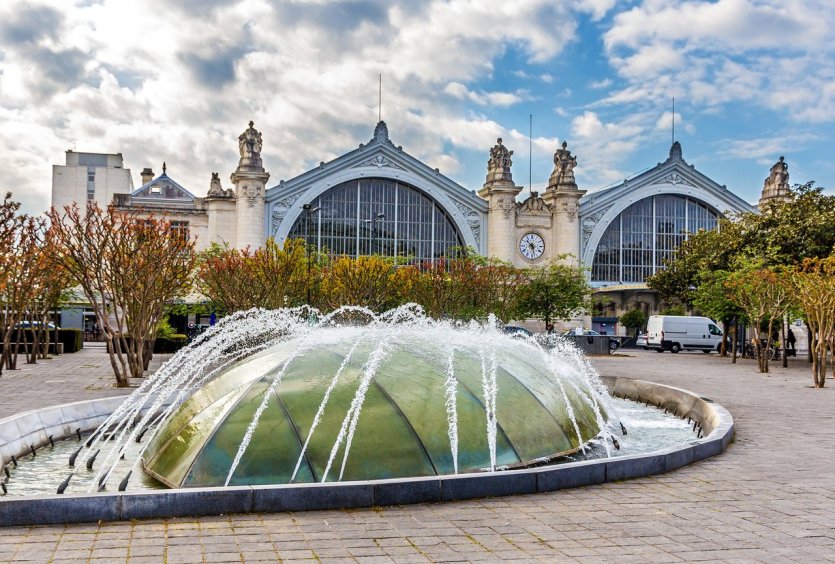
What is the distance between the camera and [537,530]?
21.4 feet

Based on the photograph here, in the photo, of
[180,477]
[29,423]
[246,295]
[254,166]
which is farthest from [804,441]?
[254,166]

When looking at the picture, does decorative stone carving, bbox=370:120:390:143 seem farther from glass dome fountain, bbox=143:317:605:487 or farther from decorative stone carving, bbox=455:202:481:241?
glass dome fountain, bbox=143:317:605:487

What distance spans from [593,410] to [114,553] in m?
8.01

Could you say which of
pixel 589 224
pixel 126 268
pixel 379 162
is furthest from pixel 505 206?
pixel 126 268

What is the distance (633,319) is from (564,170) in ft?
45.6

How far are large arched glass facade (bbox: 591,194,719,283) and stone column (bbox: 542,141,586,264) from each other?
150 inches

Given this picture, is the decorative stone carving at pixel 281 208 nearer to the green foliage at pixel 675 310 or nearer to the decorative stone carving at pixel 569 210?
the decorative stone carving at pixel 569 210

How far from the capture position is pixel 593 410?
12.2 m

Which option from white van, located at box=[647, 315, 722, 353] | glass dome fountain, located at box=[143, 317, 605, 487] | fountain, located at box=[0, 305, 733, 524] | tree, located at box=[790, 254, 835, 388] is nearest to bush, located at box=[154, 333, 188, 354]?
fountain, located at box=[0, 305, 733, 524]

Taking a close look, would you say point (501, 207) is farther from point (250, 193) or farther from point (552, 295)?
point (250, 193)

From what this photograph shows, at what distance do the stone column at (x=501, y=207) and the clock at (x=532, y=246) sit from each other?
1276mm

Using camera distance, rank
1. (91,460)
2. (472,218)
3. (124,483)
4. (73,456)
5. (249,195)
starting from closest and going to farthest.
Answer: (124,483), (91,460), (73,456), (249,195), (472,218)

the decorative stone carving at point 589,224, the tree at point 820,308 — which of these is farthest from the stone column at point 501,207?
the tree at point 820,308

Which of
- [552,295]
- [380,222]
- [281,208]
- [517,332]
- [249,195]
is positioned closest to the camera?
[517,332]
